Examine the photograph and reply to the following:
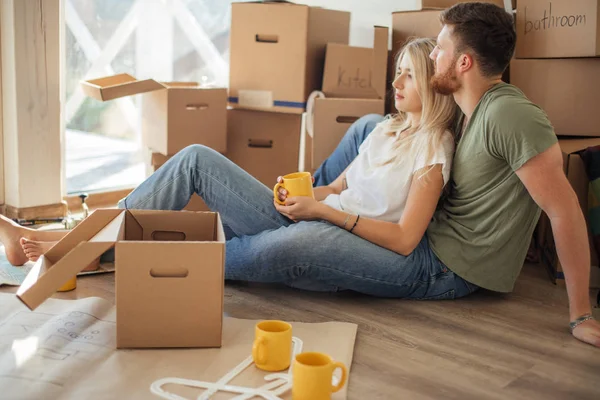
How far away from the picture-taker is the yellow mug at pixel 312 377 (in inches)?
54.7

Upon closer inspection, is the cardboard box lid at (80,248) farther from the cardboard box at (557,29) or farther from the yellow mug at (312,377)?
the cardboard box at (557,29)

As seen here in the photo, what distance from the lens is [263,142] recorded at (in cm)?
306

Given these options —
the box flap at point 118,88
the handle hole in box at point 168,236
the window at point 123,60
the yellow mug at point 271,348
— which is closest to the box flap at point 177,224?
the handle hole in box at point 168,236

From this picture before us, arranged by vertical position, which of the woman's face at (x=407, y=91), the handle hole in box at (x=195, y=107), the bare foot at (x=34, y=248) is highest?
Answer: the woman's face at (x=407, y=91)

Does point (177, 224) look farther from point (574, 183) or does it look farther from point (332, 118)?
point (574, 183)

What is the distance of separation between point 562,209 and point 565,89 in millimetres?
874

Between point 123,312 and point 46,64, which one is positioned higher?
point 46,64

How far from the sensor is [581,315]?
6.11 feet

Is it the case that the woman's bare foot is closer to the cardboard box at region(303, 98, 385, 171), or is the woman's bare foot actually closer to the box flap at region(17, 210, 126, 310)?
the box flap at region(17, 210, 126, 310)

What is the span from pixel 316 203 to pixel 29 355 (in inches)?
32.6

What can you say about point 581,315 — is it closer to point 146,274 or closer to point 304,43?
point 146,274

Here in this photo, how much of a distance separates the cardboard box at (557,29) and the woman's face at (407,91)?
670 mm

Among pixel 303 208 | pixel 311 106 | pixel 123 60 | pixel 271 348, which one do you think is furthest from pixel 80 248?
pixel 123 60

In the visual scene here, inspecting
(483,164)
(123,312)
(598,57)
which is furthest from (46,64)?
(598,57)
